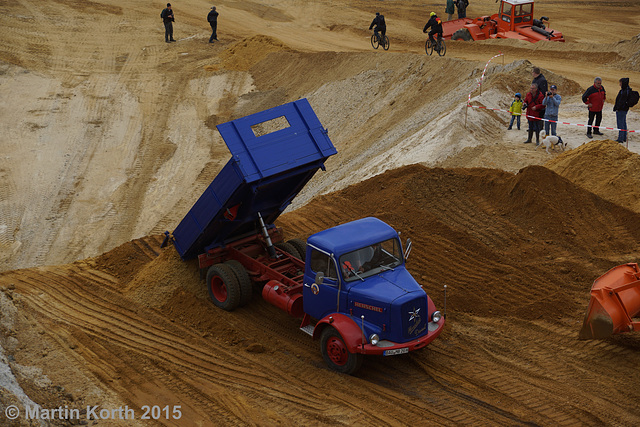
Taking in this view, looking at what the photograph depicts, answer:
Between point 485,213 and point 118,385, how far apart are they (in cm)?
914

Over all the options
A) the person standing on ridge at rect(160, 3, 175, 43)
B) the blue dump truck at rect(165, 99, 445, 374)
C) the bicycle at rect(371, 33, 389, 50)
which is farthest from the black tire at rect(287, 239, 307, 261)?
the person standing on ridge at rect(160, 3, 175, 43)

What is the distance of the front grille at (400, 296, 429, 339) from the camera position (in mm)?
9970

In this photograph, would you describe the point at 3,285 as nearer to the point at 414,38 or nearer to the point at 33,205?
the point at 33,205

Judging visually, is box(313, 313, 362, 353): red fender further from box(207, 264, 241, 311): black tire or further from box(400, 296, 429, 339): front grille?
box(207, 264, 241, 311): black tire

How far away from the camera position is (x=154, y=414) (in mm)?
9523

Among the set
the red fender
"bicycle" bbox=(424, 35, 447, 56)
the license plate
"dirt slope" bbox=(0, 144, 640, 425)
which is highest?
"bicycle" bbox=(424, 35, 447, 56)

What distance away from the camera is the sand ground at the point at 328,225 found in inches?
395

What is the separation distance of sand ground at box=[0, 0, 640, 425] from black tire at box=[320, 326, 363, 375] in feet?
0.67

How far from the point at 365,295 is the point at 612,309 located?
392 centimetres

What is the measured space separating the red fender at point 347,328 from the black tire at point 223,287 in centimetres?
214

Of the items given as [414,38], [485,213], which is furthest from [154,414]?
[414,38]

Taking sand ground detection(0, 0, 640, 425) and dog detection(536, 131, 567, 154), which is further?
dog detection(536, 131, 567, 154)

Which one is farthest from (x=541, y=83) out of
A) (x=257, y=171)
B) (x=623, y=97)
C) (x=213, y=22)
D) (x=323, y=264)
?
(x=213, y=22)

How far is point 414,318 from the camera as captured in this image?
10.1 meters
